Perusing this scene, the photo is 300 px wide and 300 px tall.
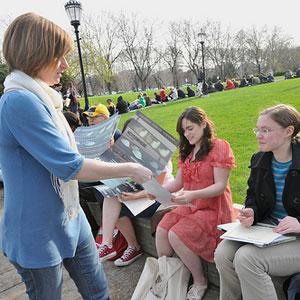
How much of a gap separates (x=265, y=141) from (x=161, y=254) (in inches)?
44.8

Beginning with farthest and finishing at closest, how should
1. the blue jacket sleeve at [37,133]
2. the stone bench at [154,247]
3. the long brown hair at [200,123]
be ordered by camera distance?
1. the long brown hair at [200,123]
2. the stone bench at [154,247]
3. the blue jacket sleeve at [37,133]

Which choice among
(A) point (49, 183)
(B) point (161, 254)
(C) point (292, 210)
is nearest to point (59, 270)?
(A) point (49, 183)

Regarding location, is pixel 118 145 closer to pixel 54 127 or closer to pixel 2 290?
pixel 54 127

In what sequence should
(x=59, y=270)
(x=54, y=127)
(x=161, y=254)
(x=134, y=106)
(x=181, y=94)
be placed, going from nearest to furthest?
(x=54, y=127)
(x=59, y=270)
(x=161, y=254)
(x=134, y=106)
(x=181, y=94)

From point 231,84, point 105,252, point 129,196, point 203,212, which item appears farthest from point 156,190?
point 231,84

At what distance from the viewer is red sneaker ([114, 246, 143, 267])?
3.24m

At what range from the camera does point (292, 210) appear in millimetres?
2176

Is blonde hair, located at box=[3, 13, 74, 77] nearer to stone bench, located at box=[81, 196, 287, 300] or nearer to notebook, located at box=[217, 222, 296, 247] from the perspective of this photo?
notebook, located at box=[217, 222, 296, 247]

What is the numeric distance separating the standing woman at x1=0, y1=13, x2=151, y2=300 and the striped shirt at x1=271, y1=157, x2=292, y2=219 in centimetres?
103

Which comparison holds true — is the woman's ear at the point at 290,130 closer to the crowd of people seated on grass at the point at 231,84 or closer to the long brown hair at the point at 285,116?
the long brown hair at the point at 285,116

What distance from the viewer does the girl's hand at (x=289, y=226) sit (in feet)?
6.55

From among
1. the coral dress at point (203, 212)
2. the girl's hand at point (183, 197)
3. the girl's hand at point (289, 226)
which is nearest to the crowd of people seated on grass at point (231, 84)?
the coral dress at point (203, 212)

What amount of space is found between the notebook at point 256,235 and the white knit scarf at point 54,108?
37.5 inches

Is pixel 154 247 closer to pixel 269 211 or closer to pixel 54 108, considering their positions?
pixel 269 211
